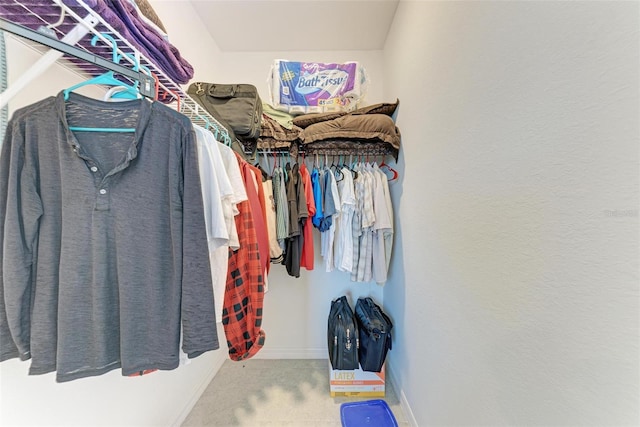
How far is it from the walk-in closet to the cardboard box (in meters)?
0.17

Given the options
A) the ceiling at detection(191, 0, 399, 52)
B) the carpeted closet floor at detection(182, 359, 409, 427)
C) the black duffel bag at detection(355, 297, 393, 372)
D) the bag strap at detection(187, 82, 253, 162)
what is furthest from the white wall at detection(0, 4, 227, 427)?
the black duffel bag at detection(355, 297, 393, 372)

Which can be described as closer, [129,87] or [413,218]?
[129,87]

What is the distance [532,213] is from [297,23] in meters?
1.91

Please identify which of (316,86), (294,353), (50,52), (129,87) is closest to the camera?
(50,52)

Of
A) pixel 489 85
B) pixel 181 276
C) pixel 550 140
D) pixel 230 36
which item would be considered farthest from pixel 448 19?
pixel 230 36

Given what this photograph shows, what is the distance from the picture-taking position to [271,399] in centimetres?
138

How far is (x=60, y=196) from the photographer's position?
57 centimetres

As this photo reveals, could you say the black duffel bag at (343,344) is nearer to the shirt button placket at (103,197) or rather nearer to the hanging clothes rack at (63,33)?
the shirt button placket at (103,197)

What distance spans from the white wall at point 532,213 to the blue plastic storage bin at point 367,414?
12.5 inches

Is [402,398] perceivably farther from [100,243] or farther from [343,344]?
[100,243]

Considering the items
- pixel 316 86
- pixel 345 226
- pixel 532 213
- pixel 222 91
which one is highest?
pixel 316 86

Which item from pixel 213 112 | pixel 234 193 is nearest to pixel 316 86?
pixel 213 112

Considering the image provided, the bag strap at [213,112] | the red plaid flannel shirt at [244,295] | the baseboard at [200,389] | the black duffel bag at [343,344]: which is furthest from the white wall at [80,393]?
the black duffel bag at [343,344]

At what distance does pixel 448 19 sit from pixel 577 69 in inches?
25.6
